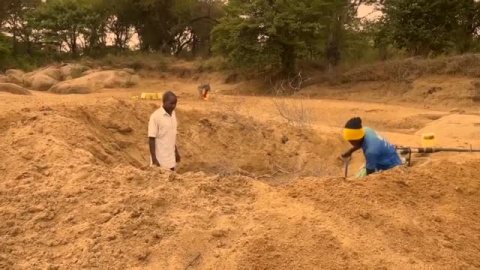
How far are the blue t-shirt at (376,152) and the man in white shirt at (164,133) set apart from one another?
6.43 feet

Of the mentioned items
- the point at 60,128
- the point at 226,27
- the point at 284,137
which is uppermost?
the point at 226,27

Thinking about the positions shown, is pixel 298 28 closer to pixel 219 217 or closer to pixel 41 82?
pixel 41 82

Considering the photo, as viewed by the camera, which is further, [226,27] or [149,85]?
[149,85]

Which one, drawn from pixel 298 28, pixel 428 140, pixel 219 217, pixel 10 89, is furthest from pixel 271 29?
pixel 219 217

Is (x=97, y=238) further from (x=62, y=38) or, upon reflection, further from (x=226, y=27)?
(x=62, y=38)

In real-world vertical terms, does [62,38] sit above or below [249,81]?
above

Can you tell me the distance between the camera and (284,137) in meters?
8.88

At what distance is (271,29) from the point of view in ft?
50.0

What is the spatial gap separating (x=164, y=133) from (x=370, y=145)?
207 centimetres

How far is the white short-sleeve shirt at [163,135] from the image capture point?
546 centimetres

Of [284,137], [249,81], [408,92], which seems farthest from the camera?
[249,81]

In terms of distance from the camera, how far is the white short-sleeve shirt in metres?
5.46

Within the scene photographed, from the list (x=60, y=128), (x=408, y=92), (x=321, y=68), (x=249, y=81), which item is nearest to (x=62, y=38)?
(x=249, y=81)

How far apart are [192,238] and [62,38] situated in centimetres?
2168
